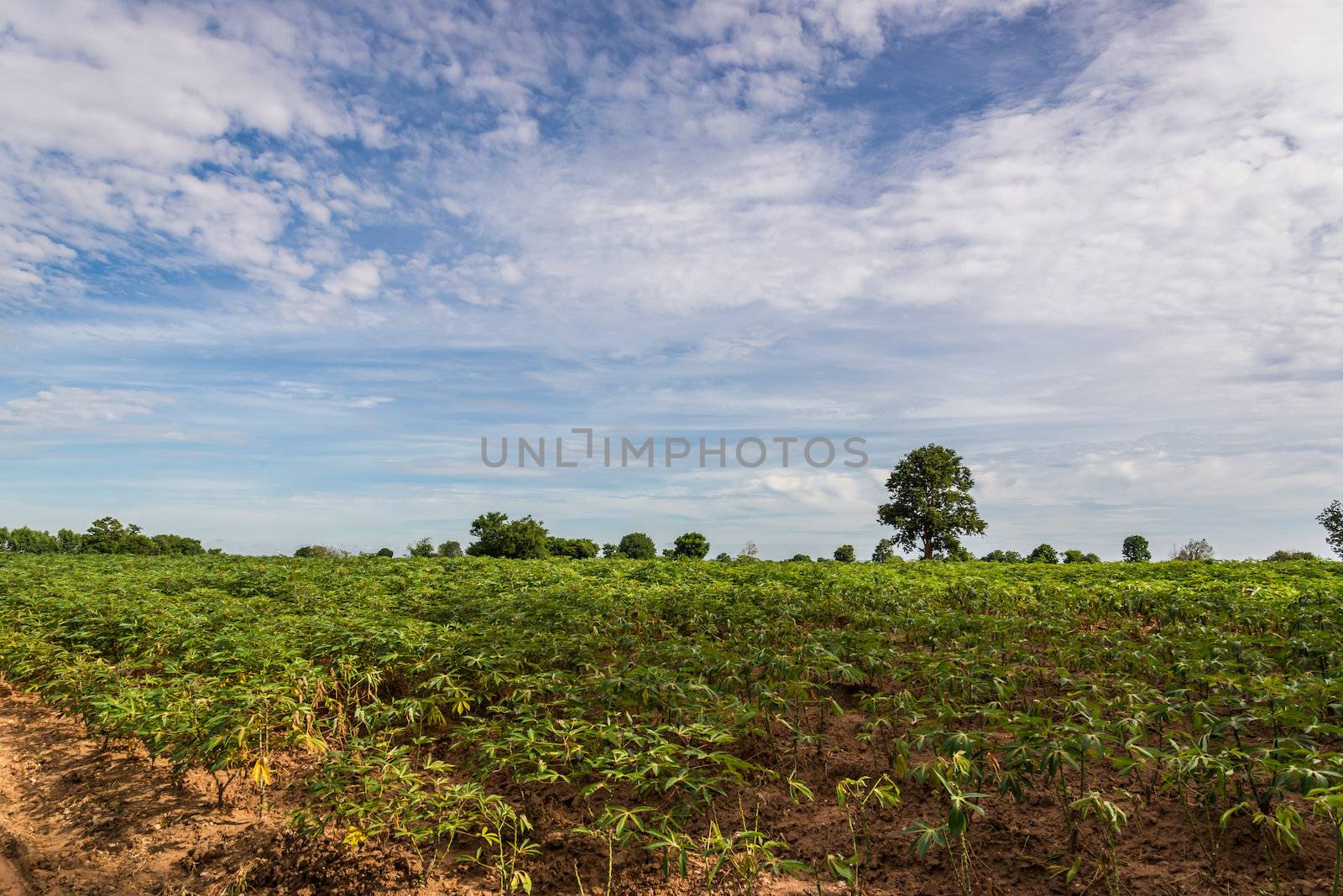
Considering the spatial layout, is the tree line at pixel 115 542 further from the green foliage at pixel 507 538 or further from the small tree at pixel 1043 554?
the small tree at pixel 1043 554

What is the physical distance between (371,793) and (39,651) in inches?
184

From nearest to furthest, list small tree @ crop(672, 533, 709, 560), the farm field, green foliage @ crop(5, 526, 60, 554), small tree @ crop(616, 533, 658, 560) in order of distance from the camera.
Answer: the farm field
small tree @ crop(672, 533, 709, 560)
small tree @ crop(616, 533, 658, 560)
green foliage @ crop(5, 526, 60, 554)

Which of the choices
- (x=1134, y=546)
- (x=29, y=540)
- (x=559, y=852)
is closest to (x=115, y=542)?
(x=29, y=540)

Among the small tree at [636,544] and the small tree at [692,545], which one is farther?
the small tree at [636,544]

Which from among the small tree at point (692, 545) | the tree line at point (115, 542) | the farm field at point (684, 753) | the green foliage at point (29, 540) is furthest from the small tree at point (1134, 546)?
the green foliage at point (29, 540)

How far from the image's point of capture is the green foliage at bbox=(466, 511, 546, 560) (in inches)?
991

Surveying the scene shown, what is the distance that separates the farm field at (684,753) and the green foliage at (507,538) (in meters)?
17.7

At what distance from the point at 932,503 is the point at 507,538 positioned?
2218 centimetres

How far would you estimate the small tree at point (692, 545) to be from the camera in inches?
966

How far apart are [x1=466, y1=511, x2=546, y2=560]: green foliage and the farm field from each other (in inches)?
697

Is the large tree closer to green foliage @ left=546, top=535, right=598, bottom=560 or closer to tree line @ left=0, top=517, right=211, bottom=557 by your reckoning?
green foliage @ left=546, top=535, right=598, bottom=560

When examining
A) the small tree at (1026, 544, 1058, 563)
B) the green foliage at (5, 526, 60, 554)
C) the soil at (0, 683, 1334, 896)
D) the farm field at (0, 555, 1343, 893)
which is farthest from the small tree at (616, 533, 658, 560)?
the green foliage at (5, 526, 60, 554)

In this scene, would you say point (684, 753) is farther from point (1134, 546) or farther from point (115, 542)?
point (1134, 546)

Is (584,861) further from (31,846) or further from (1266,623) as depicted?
(1266,623)
